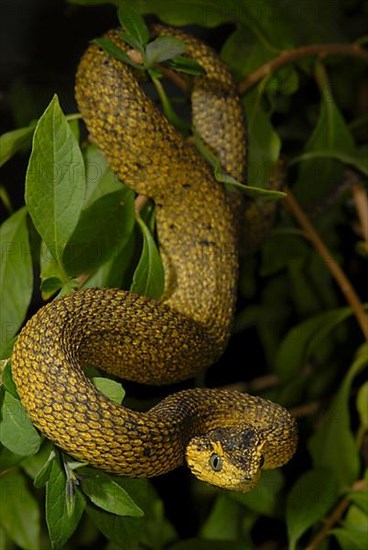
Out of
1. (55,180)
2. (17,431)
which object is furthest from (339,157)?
(17,431)

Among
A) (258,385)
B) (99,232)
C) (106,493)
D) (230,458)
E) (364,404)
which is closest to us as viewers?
(230,458)

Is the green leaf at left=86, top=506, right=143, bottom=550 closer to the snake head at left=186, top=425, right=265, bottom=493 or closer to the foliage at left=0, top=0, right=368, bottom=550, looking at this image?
the foliage at left=0, top=0, right=368, bottom=550

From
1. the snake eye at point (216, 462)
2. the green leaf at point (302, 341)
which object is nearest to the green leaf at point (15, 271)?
the snake eye at point (216, 462)

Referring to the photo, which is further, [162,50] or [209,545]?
[209,545]

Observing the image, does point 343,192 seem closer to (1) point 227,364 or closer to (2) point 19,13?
(1) point 227,364

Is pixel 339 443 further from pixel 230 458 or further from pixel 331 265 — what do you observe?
pixel 230 458

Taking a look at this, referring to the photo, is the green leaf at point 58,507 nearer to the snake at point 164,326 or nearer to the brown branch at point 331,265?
the snake at point 164,326
